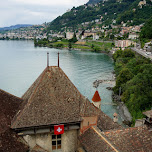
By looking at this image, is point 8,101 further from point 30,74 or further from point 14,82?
point 30,74

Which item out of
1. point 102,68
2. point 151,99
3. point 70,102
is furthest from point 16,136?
point 102,68

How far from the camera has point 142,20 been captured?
17225 cm

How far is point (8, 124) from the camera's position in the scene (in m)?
9.92

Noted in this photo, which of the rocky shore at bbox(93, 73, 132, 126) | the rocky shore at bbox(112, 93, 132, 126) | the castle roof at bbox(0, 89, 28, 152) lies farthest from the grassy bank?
the castle roof at bbox(0, 89, 28, 152)

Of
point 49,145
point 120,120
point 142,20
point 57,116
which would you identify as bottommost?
point 120,120

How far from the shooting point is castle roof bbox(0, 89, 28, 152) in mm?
9336

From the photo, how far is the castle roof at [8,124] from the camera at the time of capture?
9.34 m

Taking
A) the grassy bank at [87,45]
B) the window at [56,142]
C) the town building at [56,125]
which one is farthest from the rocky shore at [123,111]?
the grassy bank at [87,45]

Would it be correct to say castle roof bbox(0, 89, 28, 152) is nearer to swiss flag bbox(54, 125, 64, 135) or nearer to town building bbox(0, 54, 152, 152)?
town building bbox(0, 54, 152, 152)

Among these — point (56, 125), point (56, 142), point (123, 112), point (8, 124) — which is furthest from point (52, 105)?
point (123, 112)

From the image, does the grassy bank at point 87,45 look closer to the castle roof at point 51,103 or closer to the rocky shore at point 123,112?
the rocky shore at point 123,112

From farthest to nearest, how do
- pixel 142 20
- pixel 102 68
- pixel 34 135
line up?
pixel 142 20 → pixel 102 68 → pixel 34 135

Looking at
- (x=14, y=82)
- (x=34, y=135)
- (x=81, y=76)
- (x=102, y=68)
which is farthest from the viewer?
(x=102, y=68)

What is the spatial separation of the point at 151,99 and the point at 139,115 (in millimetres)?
3838
